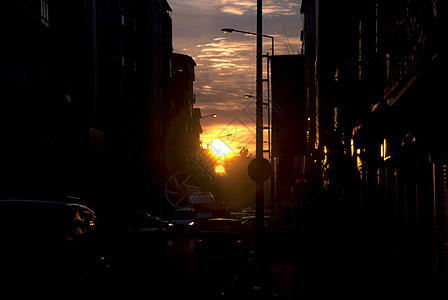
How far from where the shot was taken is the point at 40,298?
8945 millimetres

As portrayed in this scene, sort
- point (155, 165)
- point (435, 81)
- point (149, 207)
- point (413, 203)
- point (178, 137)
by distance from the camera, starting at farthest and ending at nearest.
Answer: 1. point (178, 137)
2. point (155, 165)
3. point (149, 207)
4. point (413, 203)
5. point (435, 81)

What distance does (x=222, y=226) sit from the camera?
2362 centimetres

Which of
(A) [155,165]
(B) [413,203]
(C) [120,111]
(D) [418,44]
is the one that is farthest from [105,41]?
(D) [418,44]

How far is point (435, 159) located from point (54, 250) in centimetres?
693

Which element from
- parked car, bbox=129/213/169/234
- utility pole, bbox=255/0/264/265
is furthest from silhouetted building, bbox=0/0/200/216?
utility pole, bbox=255/0/264/265

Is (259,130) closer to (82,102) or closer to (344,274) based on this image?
(344,274)

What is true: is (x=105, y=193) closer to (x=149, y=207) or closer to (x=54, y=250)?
(x=149, y=207)

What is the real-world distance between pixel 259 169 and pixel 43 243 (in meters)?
7.54

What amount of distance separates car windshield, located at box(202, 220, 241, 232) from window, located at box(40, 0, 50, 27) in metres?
12.6

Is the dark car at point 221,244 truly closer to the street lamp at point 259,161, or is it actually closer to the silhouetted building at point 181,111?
the street lamp at point 259,161

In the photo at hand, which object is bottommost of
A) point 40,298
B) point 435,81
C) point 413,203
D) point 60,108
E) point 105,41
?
point 40,298

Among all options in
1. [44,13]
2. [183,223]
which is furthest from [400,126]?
[183,223]

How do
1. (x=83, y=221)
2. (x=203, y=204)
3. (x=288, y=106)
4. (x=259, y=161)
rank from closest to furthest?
(x=83, y=221)
(x=259, y=161)
(x=203, y=204)
(x=288, y=106)

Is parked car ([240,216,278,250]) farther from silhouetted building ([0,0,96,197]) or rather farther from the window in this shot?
the window
